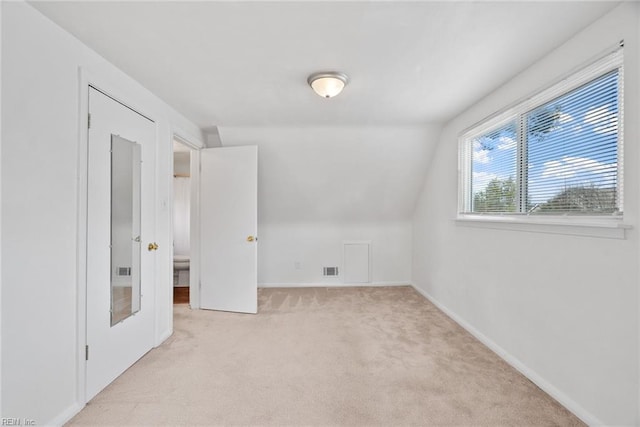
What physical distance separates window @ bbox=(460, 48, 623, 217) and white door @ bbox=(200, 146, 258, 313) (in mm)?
2480

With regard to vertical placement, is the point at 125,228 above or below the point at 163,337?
above

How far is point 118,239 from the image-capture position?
→ 6.99 ft

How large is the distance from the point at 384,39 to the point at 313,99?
1065 millimetres

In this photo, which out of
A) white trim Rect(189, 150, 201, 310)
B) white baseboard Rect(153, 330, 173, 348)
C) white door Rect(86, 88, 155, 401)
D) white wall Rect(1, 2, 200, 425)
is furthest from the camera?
white trim Rect(189, 150, 201, 310)

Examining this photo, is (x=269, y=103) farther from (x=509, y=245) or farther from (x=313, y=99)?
(x=509, y=245)

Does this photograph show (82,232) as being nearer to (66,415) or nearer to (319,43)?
(66,415)

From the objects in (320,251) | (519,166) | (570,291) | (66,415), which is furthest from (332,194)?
(66,415)

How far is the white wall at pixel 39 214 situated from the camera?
Result: 1.39 m

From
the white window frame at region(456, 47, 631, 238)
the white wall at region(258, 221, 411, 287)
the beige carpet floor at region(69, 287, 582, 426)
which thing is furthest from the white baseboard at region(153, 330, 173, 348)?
the white window frame at region(456, 47, 631, 238)

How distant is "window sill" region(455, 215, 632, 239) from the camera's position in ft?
5.02

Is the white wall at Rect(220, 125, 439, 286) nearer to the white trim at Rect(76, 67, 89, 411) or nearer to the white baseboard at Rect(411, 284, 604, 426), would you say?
the white baseboard at Rect(411, 284, 604, 426)

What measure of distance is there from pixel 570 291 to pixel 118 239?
3.00 meters

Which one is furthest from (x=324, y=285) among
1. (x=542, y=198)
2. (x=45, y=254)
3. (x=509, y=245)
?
(x=45, y=254)

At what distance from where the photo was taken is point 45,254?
5.12 ft
